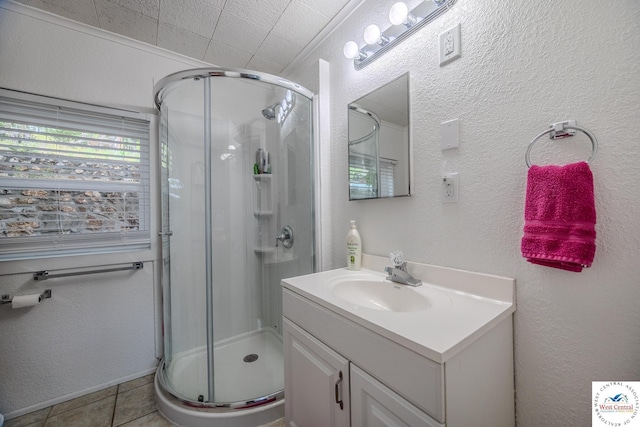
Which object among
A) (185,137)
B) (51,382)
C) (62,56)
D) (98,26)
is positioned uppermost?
(98,26)

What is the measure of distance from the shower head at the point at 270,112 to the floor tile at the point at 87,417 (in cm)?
194

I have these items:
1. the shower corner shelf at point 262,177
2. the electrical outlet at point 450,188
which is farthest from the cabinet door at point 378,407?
the shower corner shelf at point 262,177

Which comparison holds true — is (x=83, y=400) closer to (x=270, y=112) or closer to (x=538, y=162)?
(x=270, y=112)

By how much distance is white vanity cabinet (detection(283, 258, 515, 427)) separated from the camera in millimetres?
572

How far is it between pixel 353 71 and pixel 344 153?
0.46 m

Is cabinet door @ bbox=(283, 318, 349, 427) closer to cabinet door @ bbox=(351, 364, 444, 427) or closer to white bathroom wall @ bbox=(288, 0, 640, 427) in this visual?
cabinet door @ bbox=(351, 364, 444, 427)

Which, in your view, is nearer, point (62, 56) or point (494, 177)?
point (494, 177)

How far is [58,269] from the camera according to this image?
141 cm

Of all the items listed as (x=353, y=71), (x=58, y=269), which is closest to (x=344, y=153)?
(x=353, y=71)

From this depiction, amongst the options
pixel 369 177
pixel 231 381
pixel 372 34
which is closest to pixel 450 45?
pixel 372 34

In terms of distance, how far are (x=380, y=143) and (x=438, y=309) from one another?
0.81 metres

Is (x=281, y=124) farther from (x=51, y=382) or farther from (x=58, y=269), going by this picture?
(x=51, y=382)

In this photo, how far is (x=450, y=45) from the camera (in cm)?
95

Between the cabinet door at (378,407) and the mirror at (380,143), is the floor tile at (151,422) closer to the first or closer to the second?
the cabinet door at (378,407)
